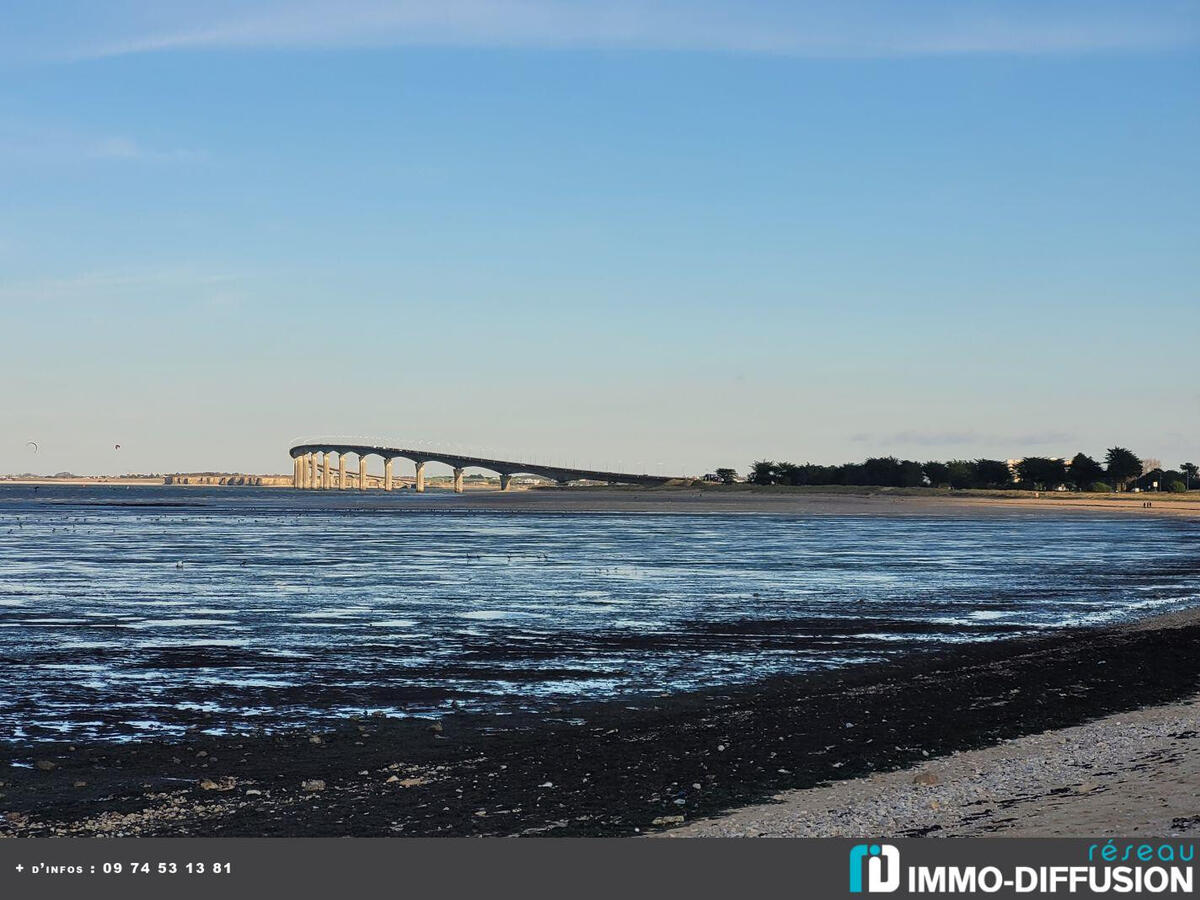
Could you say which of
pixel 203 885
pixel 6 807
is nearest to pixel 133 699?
pixel 6 807

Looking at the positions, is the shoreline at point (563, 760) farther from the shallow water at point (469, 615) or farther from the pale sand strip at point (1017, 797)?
the shallow water at point (469, 615)

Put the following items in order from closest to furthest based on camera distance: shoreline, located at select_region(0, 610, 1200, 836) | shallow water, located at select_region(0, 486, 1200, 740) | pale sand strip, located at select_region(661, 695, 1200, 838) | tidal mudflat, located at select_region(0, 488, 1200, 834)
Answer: pale sand strip, located at select_region(661, 695, 1200, 838)
shoreline, located at select_region(0, 610, 1200, 836)
tidal mudflat, located at select_region(0, 488, 1200, 834)
shallow water, located at select_region(0, 486, 1200, 740)

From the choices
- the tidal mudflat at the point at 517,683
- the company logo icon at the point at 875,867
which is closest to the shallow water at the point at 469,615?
the tidal mudflat at the point at 517,683

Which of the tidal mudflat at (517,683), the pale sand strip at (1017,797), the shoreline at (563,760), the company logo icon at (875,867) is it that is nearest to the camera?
the company logo icon at (875,867)

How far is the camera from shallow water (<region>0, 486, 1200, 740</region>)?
64.5 ft

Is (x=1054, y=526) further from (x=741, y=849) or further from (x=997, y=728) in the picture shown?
(x=741, y=849)

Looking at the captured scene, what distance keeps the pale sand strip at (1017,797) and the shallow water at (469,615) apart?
6.81 metres

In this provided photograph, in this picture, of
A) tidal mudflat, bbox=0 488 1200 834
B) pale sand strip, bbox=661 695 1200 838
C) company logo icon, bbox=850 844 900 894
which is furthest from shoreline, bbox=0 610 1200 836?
company logo icon, bbox=850 844 900 894

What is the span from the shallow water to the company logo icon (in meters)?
9.25

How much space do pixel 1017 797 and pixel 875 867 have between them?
3208mm

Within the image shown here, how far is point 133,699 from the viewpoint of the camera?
18.9 meters

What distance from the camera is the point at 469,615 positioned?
31.6 metres

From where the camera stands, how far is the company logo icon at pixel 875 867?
29.8 ft

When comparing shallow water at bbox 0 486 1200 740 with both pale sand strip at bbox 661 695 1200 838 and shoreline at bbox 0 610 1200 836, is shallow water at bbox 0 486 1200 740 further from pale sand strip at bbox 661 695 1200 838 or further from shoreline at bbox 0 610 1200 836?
pale sand strip at bbox 661 695 1200 838
